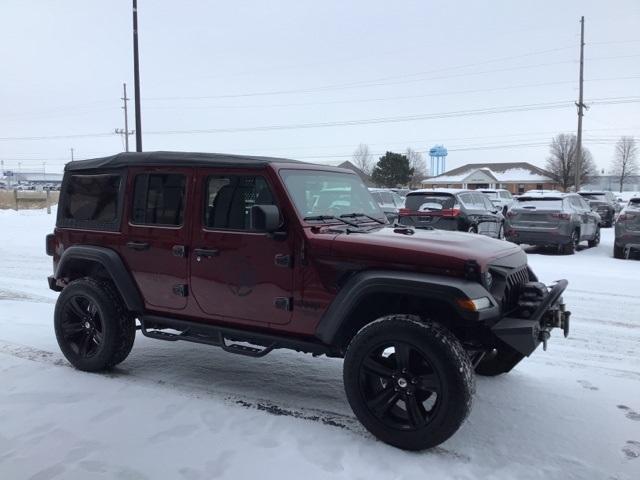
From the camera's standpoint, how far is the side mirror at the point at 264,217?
3871 millimetres

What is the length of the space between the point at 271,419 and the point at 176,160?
84.6 inches

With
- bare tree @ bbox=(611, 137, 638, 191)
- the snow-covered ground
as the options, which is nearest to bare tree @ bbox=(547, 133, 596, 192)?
bare tree @ bbox=(611, 137, 638, 191)

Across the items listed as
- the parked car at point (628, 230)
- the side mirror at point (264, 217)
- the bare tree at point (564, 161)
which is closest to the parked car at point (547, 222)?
the parked car at point (628, 230)

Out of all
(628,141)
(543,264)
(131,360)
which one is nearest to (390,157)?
(628,141)

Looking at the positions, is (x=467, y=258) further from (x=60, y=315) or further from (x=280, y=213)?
(x=60, y=315)

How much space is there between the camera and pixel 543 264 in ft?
37.5

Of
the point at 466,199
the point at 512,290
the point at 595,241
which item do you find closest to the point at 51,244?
the point at 512,290

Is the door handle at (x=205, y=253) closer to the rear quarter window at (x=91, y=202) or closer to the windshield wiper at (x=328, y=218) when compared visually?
the windshield wiper at (x=328, y=218)

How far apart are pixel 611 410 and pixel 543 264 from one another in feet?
24.8

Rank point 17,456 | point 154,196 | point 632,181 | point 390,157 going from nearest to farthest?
1. point 17,456
2. point 154,196
3. point 390,157
4. point 632,181

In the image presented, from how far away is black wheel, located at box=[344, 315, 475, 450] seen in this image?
3.47 m

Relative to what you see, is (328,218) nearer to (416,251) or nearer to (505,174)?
(416,251)

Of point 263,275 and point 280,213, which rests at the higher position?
point 280,213

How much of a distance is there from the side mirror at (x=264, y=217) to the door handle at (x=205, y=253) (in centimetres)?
56
